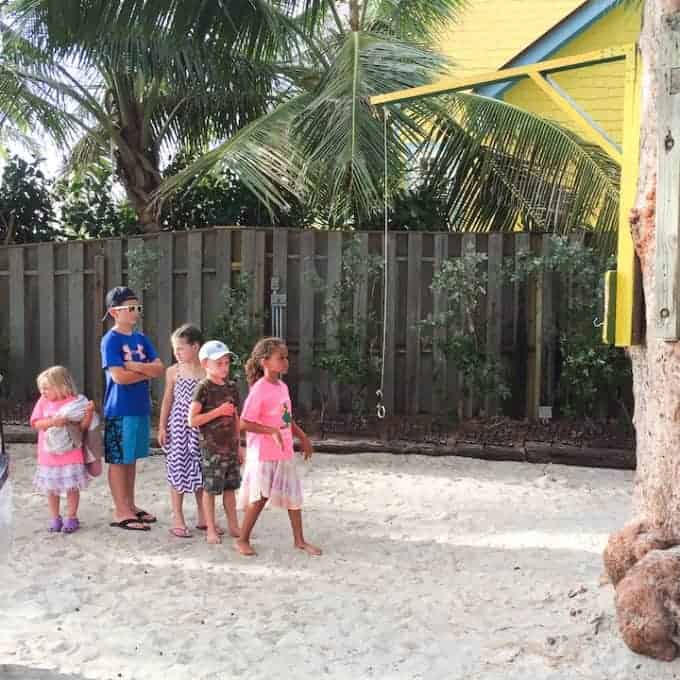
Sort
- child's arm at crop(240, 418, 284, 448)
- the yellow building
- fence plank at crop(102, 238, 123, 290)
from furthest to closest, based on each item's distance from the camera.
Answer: the yellow building, fence plank at crop(102, 238, 123, 290), child's arm at crop(240, 418, 284, 448)

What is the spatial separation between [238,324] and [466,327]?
2.33 meters

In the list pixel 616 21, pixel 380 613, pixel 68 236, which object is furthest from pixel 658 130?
pixel 616 21

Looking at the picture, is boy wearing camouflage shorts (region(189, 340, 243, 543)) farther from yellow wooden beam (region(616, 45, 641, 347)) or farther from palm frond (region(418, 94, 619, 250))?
palm frond (region(418, 94, 619, 250))

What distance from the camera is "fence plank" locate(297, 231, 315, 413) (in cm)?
939

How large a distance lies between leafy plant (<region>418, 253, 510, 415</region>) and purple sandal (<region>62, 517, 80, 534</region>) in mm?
4256

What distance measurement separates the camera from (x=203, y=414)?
5496mm

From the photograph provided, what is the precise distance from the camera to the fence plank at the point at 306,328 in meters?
9.39

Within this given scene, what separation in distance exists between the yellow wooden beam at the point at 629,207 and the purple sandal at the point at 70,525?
12.1ft

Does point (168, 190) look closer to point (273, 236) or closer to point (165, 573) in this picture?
point (273, 236)

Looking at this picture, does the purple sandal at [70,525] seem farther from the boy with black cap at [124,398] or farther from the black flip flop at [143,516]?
the black flip flop at [143,516]

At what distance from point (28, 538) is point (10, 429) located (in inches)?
147

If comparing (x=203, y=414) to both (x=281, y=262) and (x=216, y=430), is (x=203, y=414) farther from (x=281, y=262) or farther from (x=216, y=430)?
(x=281, y=262)

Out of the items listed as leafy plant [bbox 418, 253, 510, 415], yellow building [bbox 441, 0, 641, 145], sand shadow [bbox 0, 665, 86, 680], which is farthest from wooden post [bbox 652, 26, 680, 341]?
yellow building [bbox 441, 0, 641, 145]

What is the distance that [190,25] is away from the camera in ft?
32.2
